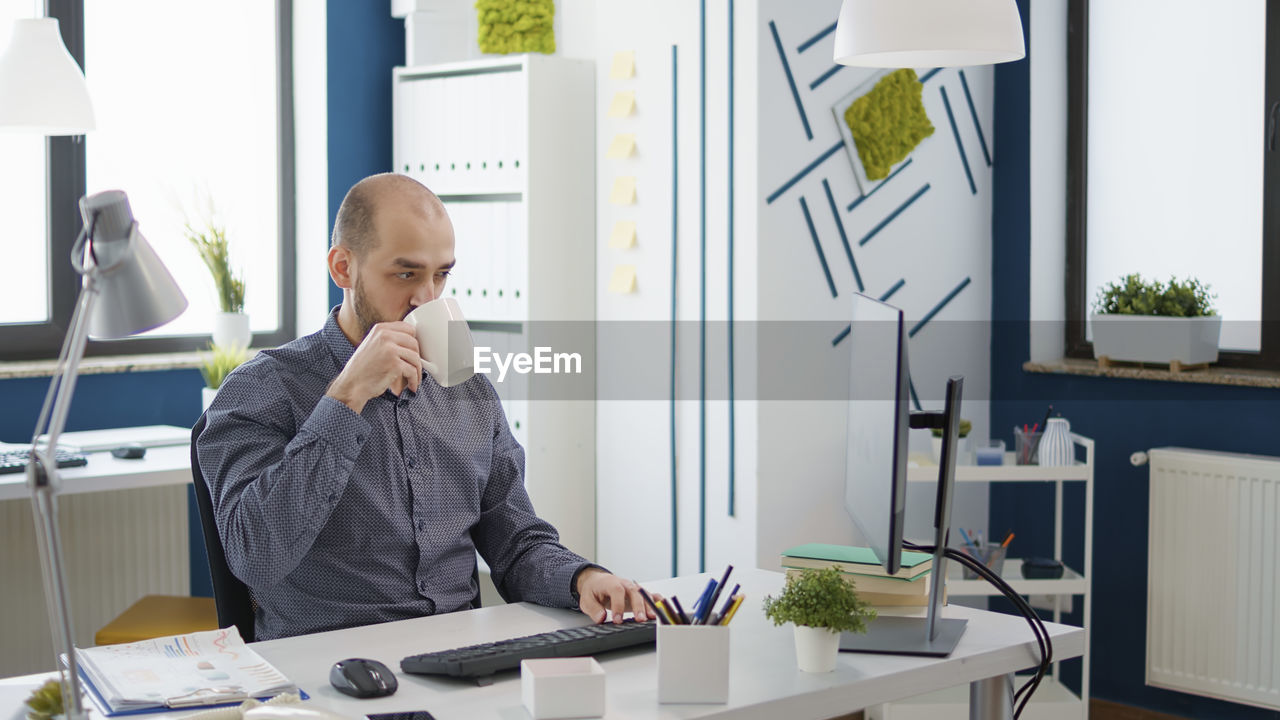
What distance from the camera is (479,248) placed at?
371cm

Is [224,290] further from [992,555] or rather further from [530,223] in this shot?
[992,555]

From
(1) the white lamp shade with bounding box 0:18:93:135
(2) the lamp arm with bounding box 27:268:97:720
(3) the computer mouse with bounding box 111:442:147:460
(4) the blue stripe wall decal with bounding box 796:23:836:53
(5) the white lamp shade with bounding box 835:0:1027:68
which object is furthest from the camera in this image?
(4) the blue stripe wall decal with bounding box 796:23:836:53

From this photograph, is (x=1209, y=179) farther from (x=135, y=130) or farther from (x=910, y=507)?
(x=135, y=130)

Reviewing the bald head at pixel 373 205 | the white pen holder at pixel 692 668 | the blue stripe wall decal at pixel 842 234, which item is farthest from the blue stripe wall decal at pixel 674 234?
the white pen holder at pixel 692 668

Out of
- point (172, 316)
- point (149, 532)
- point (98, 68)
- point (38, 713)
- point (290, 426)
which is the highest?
point (98, 68)

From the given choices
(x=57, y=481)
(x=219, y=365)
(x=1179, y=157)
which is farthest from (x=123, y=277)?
(x=1179, y=157)

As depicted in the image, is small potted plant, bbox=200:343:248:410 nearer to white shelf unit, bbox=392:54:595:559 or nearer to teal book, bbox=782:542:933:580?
white shelf unit, bbox=392:54:595:559

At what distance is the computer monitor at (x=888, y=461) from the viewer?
143 cm

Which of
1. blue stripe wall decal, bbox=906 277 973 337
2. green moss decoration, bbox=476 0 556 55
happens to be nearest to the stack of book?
blue stripe wall decal, bbox=906 277 973 337

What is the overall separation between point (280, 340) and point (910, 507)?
2.07 m

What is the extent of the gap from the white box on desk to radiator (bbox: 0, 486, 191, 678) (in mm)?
2410

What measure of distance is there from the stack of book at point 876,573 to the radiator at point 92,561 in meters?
2.36

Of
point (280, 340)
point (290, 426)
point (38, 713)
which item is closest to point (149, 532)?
point (280, 340)

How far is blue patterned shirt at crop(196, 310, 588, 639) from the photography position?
65.8 inches
